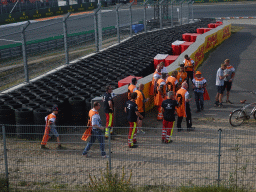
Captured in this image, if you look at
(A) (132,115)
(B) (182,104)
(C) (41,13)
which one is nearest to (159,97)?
(B) (182,104)

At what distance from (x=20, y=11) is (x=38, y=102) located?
95.3 ft

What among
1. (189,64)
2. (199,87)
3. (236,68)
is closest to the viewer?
(199,87)

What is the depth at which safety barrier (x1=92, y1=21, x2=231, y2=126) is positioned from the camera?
11078 millimetres

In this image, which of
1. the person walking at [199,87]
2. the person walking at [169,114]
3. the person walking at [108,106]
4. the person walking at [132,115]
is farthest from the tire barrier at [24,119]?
the person walking at [199,87]

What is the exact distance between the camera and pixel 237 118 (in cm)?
1098

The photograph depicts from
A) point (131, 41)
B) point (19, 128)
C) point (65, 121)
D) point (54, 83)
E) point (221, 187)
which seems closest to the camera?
point (221, 187)

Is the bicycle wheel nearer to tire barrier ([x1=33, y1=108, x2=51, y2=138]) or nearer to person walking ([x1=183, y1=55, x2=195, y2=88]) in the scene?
person walking ([x1=183, y1=55, x2=195, y2=88])

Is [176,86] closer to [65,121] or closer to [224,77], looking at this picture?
[224,77]

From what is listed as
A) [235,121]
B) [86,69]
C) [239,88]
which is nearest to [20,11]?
[86,69]

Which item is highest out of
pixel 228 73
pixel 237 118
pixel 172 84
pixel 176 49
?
pixel 176 49

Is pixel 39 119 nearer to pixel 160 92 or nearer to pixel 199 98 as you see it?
pixel 160 92

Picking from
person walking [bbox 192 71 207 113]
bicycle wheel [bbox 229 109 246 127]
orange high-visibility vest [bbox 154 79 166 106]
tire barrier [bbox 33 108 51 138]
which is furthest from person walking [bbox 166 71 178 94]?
tire barrier [bbox 33 108 51 138]

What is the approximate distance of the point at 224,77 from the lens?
1308 cm

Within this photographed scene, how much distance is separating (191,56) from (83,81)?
20.3 ft
